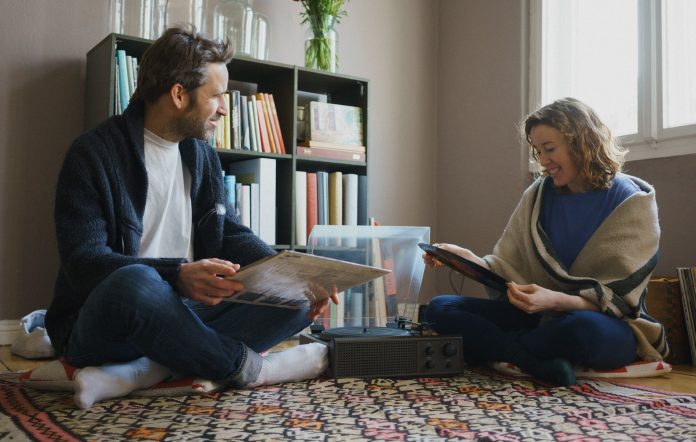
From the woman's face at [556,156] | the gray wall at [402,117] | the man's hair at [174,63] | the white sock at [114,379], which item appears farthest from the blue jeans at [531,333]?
the man's hair at [174,63]

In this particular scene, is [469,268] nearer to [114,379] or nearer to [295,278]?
[295,278]

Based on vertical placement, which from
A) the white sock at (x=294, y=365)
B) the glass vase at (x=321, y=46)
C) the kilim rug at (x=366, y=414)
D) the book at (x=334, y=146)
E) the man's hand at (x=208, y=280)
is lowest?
the kilim rug at (x=366, y=414)

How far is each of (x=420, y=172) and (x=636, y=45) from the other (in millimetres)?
1195

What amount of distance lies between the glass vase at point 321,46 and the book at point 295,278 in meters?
1.48

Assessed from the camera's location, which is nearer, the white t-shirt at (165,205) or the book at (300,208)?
the white t-shirt at (165,205)

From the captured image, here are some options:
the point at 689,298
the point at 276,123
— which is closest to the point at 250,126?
the point at 276,123

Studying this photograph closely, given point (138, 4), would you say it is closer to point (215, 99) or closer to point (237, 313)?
point (215, 99)

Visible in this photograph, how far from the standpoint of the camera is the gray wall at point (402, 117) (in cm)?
244

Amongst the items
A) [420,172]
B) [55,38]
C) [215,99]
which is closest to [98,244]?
[215,99]

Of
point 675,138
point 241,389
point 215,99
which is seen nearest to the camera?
point 241,389

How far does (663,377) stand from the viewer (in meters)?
1.88

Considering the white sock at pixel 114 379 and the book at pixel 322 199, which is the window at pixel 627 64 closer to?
the book at pixel 322 199

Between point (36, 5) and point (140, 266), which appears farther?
point (36, 5)

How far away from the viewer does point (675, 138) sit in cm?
239
